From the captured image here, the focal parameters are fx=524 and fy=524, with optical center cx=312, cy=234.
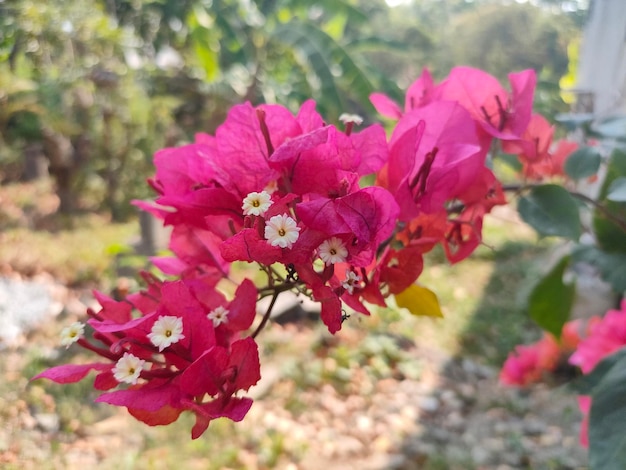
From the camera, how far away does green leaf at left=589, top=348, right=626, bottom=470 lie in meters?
0.35

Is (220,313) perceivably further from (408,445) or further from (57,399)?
(408,445)

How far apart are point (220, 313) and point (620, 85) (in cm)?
182

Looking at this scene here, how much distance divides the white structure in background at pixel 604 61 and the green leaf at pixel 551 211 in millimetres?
1343

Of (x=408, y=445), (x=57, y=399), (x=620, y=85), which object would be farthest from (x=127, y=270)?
(x=620, y=85)

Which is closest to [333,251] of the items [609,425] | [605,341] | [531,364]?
[609,425]

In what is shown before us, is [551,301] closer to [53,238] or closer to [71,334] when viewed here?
[71,334]

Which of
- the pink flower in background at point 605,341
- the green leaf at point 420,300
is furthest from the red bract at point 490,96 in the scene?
the pink flower in background at point 605,341

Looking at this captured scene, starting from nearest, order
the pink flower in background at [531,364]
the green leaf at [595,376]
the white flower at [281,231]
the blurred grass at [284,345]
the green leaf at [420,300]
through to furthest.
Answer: the white flower at [281,231] < the green leaf at [420,300] < the green leaf at [595,376] < the blurred grass at [284,345] < the pink flower in background at [531,364]

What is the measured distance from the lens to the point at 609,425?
0.37 meters

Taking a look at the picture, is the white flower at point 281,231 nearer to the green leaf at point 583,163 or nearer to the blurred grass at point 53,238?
the green leaf at point 583,163

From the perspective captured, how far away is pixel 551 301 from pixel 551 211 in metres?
0.23

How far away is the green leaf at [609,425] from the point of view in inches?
13.7

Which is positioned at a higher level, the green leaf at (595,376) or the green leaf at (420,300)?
the green leaf at (420,300)

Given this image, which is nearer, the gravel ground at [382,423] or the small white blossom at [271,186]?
the small white blossom at [271,186]
